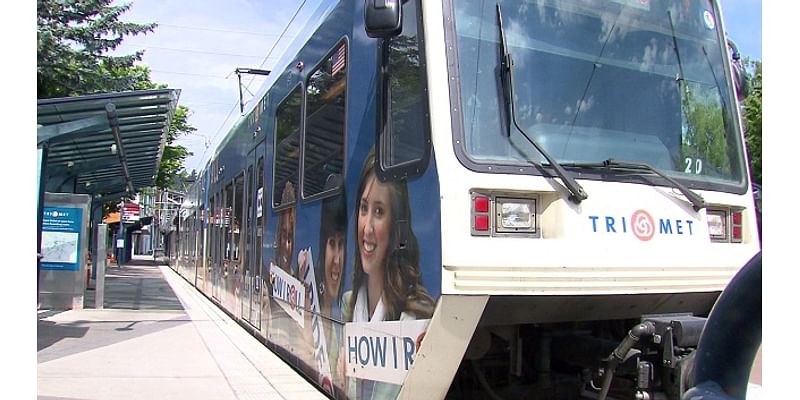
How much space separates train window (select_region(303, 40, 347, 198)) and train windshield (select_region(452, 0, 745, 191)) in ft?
4.28

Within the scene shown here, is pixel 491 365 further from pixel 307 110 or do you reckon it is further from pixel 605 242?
pixel 307 110

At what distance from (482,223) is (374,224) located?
2.99ft

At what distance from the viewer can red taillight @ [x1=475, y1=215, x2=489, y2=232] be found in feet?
11.2

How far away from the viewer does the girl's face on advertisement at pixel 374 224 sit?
13.2 ft

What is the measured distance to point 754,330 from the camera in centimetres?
140

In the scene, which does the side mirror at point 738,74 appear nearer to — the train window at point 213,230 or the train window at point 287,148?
the train window at point 287,148

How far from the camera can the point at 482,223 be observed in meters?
3.43

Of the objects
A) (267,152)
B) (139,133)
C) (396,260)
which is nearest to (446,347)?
(396,260)

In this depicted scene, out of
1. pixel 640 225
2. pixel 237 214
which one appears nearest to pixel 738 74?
pixel 640 225

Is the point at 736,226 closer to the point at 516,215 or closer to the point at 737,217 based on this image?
the point at 737,217

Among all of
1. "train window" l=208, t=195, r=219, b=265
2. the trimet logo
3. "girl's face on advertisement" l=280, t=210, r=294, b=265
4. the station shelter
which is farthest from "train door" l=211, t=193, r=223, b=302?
the trimet logo

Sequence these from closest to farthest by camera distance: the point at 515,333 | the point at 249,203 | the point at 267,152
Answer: the point at 515,333
the point at 267,152
the point at 249,203

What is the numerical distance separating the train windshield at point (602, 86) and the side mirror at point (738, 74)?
0.18m

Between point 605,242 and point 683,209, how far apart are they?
60 cm
